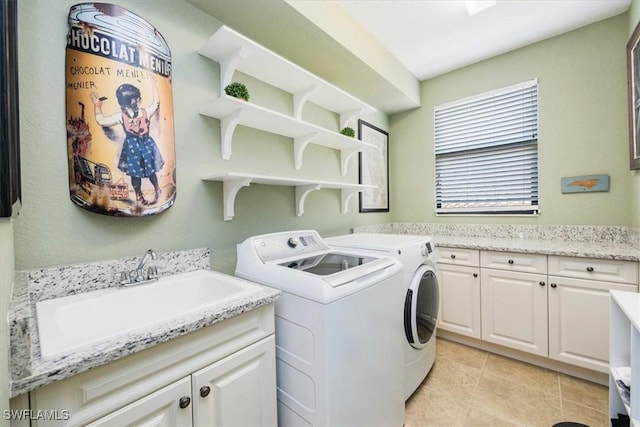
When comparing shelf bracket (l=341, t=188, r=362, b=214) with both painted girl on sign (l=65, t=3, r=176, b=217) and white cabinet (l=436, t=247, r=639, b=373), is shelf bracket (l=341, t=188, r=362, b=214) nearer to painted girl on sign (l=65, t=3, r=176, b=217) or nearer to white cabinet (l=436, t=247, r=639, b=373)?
white cabinet (l=436, t=247, r=639, b=373)

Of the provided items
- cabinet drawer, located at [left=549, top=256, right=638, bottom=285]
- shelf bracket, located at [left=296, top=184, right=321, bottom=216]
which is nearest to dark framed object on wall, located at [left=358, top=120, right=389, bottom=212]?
shelf bracket, located at [left=296, top=184, right=321, bottom=216]

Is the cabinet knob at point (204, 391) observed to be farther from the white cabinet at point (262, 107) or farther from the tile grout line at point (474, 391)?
the tile grout line at point (474, 391)

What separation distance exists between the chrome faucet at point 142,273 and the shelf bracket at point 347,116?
185 cm

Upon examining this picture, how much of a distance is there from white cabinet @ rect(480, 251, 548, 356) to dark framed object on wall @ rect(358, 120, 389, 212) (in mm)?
1152

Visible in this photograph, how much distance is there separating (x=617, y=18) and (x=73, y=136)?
11.7ft

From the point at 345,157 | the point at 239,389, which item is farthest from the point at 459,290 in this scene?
the point at 239,389

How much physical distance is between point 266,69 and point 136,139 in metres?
0.85

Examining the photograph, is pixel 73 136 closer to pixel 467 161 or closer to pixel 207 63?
pixel 207 63

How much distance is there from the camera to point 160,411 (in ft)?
2.65

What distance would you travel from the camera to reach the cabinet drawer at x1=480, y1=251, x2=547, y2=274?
6.50 ft

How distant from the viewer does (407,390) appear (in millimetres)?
1688

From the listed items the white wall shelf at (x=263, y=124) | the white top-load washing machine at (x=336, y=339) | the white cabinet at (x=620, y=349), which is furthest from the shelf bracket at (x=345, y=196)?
the white cabinet at (x=620, y=349)

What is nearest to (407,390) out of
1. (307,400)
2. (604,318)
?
(307,400)

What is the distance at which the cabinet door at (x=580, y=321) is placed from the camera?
177 centimetres
